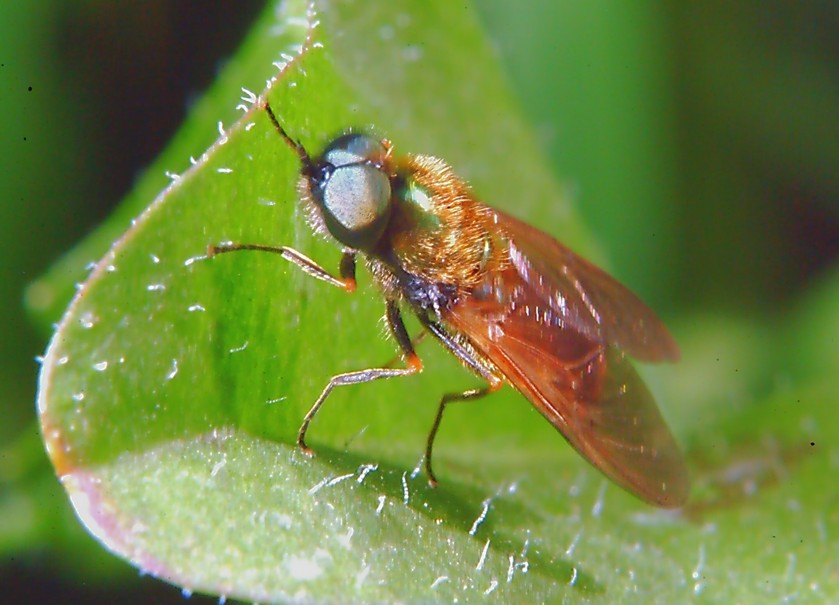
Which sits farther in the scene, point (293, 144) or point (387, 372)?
point (387, 372)

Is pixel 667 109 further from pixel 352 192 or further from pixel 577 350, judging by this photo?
pixel 352 192

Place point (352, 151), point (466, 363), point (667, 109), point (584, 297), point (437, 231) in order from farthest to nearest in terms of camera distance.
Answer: point (667, 109)
point (584, 297)
point (466, 363)
point (437, 231)
point (352, 151)

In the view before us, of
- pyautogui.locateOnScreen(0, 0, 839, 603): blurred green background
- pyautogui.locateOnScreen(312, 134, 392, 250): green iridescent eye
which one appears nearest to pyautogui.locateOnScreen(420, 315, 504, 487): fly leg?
pyautogui.locateOnScreen(312, 134, 392, 250): green iridescent eye

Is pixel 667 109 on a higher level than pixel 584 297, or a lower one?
higher

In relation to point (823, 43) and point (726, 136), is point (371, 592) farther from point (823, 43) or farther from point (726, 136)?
point (823, 43)

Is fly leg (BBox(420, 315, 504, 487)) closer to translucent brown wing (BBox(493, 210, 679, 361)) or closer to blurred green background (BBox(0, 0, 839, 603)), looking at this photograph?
translucent brown wing (BBox(493, 210, 679, 361))

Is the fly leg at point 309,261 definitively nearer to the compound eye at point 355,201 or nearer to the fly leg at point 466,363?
the compound eye at point 355,201

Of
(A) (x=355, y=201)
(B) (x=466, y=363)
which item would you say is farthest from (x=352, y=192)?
(B) (x=466, y=363)
